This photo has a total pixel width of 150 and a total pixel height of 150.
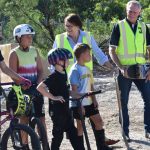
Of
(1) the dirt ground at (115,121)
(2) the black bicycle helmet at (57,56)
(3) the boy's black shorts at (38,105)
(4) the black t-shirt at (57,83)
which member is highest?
(2) the black bicycle helmet at (57,56)

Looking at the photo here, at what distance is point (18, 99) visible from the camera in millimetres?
5617

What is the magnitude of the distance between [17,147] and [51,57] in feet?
3.50

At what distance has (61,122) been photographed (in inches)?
226

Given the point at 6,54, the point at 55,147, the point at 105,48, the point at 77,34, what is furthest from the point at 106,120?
the point at 105,48

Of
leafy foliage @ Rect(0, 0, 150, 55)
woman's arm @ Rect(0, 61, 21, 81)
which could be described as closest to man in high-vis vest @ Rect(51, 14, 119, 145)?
woman's arm @ Rect(0, 61, 21, 81)

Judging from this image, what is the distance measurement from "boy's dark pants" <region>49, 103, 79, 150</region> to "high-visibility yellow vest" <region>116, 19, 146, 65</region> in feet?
6.19

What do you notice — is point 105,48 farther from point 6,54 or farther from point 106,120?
point 106,120

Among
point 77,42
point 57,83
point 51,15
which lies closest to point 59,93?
point 57,83

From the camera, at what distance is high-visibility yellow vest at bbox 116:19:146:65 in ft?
24.1

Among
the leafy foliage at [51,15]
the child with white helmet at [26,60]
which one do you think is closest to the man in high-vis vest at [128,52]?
the child with white helmet at [26,60]

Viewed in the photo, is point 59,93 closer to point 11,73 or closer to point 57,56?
point 57,56

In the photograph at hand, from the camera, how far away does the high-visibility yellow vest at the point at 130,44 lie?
7.34 meters

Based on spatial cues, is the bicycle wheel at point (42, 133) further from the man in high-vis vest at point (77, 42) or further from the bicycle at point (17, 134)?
the man in high-vis vest at point (77, 42)

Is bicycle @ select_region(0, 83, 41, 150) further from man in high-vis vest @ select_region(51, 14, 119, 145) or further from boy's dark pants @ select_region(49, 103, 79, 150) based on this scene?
man in high-vis vest @ select_region(51, 14, 119, 145)
